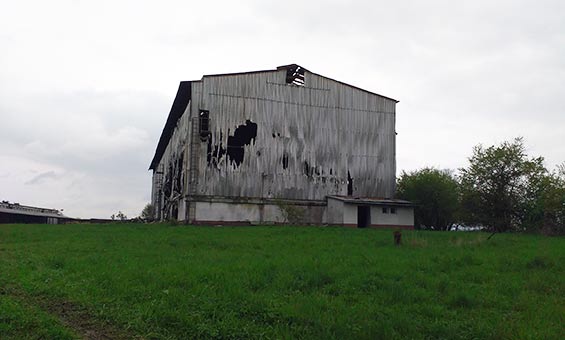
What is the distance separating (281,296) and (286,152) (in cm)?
2864

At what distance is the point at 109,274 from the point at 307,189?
89.3 ft

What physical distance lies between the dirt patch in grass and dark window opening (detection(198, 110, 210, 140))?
87.2 ft

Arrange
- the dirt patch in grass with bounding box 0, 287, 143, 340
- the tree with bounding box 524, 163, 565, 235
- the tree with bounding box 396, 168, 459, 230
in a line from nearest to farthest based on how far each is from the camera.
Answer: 1. the dirt patch in grass with bounding box 0, 287, 143, 340
2. the tree with bounding box 524, 163, 565, 235
3. the tree with bounding box 396, 168, 459, 230

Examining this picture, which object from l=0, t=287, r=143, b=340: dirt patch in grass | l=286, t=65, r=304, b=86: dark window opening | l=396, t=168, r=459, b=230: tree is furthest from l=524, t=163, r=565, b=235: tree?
l=0, t=287, r=143, b=340: dirt patch in grass

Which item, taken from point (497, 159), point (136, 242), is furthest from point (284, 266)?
point (497, 159)

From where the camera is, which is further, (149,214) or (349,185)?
(149,214)

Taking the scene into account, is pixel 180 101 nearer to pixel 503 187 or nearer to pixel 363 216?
pixel 363 216

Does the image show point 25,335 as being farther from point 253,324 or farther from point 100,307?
point 253,324

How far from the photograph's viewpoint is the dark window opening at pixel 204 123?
36.0 metres

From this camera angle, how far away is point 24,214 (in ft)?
204

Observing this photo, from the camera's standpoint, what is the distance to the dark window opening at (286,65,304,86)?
128ft

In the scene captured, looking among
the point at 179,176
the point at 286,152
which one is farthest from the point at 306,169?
the point at 179,176

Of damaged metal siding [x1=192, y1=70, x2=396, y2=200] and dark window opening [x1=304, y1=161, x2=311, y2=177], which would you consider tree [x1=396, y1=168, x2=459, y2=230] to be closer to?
damaged metal siding [x1=192, y1=70, x2=396, y2=200]

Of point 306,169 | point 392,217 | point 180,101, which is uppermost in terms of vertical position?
point 180,101
